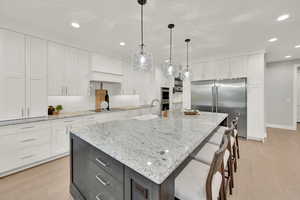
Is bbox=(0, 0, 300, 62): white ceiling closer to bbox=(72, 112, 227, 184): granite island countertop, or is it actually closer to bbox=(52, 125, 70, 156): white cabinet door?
bbox=(72, 112, 227, 184): granite island countertop

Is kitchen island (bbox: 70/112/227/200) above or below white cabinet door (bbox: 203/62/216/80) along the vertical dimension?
below

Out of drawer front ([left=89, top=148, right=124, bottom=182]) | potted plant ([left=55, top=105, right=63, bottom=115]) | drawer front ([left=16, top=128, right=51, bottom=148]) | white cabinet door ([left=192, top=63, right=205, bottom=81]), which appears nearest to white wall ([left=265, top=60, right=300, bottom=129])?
white cabinet door ([left=192, top=63, right=205, bottom=81])

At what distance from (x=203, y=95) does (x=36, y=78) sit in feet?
14.9

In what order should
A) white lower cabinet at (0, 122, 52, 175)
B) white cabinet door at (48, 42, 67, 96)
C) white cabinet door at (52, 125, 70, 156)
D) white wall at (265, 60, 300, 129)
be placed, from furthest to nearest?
1. white wall at (265, 60, 300, 129)
2. white cabinet door at (48, 42, 67, 96)
3. white cabinet door at (52, 125, 70, 156)
4. white lower cabinet at (0, 122, 52, 175)

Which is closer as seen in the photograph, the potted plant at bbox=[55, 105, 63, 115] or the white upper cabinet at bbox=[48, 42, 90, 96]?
the white upper cabinet at bbox=[48, 42, 90, 96]

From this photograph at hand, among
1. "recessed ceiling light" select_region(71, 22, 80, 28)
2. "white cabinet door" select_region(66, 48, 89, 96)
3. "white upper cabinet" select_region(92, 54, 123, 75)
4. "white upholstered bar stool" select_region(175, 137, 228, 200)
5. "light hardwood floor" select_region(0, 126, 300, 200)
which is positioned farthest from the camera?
"white upper cabinet" select_region(92, 54, 123, 75)

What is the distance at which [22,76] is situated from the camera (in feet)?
8.28

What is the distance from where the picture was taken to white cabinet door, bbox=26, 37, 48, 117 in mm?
2609

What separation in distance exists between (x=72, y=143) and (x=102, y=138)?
0.62 m

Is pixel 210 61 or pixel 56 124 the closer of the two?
pixel 56 124

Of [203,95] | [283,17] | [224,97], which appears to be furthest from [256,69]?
[283,17]

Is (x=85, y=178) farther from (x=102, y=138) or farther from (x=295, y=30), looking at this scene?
(x=295, y=30)

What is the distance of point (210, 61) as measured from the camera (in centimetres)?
446

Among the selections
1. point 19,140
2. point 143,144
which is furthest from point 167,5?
point 19,140
